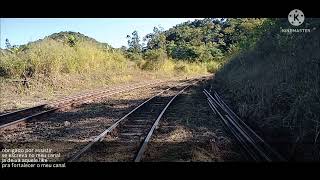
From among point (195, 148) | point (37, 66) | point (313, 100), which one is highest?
point (37, 66)

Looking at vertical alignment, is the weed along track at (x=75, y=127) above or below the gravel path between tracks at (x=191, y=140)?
above

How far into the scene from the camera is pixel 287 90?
875cm

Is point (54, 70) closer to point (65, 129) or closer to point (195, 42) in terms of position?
point (65, 129)

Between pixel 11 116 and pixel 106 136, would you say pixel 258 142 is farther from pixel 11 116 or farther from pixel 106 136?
pixel 11 116

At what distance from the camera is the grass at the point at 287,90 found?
23.0 ft

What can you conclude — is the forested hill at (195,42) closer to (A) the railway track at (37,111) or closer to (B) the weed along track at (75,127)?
(A) the railway track at (37,111)

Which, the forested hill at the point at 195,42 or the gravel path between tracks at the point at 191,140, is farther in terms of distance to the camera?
the forested hill at the point at 195,42

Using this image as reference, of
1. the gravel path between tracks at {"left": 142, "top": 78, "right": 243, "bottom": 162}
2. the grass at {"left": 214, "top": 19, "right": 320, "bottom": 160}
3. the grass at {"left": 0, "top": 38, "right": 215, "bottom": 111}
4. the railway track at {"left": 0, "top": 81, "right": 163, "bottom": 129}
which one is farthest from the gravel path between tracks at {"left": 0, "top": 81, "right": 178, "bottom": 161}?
the grass at {"left": 214, "top": 19, "right": 320, "bottom": 160}

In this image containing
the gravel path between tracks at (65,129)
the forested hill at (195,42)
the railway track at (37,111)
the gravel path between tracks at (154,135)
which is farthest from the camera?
the forested hill at (195,42)
